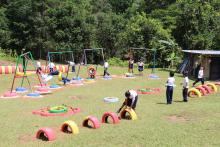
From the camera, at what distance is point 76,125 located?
13.5 m

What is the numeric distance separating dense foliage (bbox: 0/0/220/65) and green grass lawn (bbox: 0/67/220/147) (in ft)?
73.8

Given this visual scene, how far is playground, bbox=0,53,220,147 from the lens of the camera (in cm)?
1236

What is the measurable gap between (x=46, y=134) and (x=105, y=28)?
139 feet

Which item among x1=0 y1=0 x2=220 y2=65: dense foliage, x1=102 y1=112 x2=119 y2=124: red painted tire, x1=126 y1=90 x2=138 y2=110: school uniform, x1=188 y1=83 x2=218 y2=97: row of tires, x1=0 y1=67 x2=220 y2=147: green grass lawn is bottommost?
x1=0 y1=67 x2=220 y2=147: green grass lawn

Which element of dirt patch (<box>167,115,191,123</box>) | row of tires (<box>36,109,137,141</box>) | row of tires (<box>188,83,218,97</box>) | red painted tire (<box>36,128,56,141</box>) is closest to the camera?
red painted tire (<box>36,128,56,141</box>)

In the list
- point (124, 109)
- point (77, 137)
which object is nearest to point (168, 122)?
point (124, 109)

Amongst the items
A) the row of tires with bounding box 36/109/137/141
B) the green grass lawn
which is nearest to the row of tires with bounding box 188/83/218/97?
the green grass lawn

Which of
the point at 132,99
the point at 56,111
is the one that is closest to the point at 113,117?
the point at 132,99

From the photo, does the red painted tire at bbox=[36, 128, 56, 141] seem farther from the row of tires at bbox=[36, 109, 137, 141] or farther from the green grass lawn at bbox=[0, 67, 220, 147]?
the green grass lawn at bbox=[0, 67, 220, 147]

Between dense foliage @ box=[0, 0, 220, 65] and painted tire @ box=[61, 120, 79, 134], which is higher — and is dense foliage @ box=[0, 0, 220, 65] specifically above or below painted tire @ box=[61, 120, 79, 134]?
above

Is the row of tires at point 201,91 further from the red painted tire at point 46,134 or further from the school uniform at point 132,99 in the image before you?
the red painted tire at point 46,134

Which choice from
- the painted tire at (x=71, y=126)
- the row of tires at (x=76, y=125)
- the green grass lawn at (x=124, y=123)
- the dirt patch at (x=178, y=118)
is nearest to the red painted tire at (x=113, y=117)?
the row of tires at (x=76, y=125)

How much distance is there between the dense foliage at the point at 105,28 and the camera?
4491 centimetres

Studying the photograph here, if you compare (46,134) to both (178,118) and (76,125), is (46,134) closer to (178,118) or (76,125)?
(76,125)
